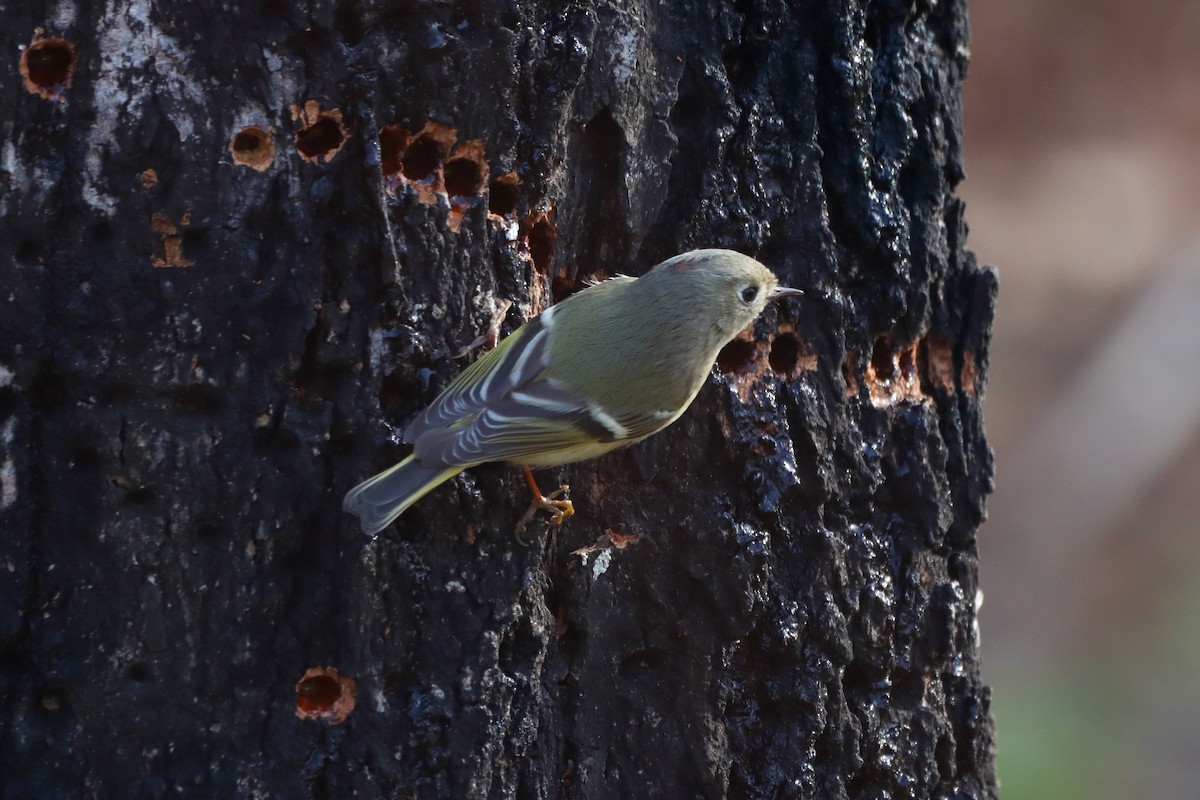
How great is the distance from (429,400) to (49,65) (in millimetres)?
911

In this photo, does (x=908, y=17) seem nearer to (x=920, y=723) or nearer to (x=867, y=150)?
(x=867, y=150)

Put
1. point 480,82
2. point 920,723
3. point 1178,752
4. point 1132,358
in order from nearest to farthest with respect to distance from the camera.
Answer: point 480,82 → point 920,723 → point 1178,752 → point 1132,358

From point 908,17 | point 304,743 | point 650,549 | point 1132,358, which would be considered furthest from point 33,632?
point 1132,358

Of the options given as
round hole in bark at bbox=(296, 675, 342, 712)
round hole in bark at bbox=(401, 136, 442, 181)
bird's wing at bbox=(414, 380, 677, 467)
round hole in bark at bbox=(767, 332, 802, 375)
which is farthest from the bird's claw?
round hole in bark at bbox=(401, 136, 442, 181)

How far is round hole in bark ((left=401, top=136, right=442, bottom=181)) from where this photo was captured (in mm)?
2463

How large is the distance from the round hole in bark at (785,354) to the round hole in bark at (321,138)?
109cm

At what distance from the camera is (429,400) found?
2516 mm

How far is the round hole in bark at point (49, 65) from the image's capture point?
219 centimetres

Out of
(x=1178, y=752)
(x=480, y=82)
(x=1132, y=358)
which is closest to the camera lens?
(x=480, y=82)

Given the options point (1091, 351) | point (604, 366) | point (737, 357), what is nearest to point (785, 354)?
point (737, 357)

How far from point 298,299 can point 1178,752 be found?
702cm

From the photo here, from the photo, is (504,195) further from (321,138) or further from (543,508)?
(543,508)

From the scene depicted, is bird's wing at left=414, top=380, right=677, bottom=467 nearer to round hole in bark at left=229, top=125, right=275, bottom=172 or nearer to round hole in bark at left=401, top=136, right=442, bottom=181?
round hole in bark at left=401, top=136, right=442, bottom=181

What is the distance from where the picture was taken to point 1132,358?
9.73 m
